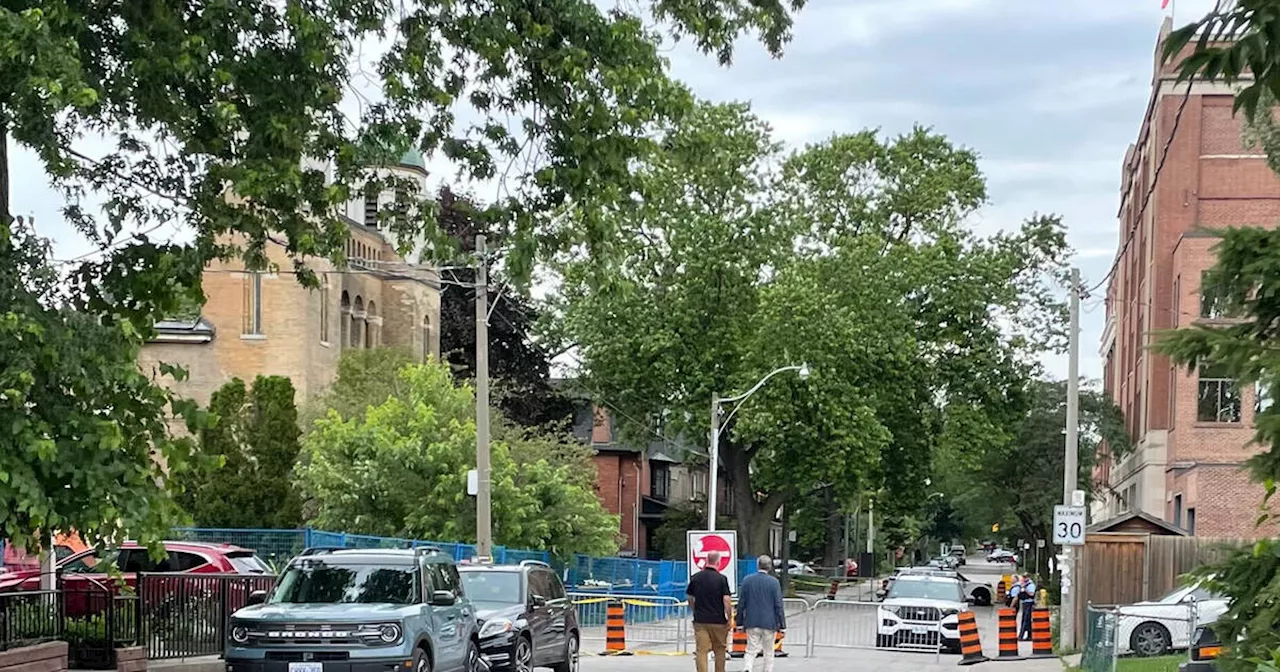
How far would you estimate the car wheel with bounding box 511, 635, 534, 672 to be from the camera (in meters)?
22.6

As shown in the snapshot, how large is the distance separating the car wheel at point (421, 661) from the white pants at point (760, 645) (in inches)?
185

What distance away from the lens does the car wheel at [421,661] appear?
18417 mm

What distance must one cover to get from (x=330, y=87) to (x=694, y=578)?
339 inches

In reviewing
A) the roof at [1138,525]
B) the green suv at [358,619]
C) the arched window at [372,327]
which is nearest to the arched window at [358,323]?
the arched window at [372,327]

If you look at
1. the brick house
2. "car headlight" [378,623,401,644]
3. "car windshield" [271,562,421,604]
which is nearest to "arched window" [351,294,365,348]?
the brick house

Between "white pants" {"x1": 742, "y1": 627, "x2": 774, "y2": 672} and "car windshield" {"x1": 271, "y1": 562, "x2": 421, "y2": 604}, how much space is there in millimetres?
4866

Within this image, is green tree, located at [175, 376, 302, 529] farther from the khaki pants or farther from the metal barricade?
the khaki pants

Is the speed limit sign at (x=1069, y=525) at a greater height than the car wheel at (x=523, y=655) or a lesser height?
greater

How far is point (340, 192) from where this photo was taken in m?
14.8

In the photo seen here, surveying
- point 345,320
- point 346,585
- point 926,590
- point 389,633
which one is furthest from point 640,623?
point 345,320

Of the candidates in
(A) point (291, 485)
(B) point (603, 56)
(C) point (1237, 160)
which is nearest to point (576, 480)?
(A) point (291, 485)

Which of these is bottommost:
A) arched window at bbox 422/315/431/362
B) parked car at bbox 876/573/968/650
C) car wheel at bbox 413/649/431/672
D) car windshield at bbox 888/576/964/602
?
parked car at bbox 876/573/968/650

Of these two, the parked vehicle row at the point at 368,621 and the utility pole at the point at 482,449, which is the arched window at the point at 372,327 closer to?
the utility pole at the point at 482,449

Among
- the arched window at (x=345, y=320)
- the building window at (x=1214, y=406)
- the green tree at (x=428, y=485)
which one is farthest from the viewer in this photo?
the arched window at (x=345, y=320)
